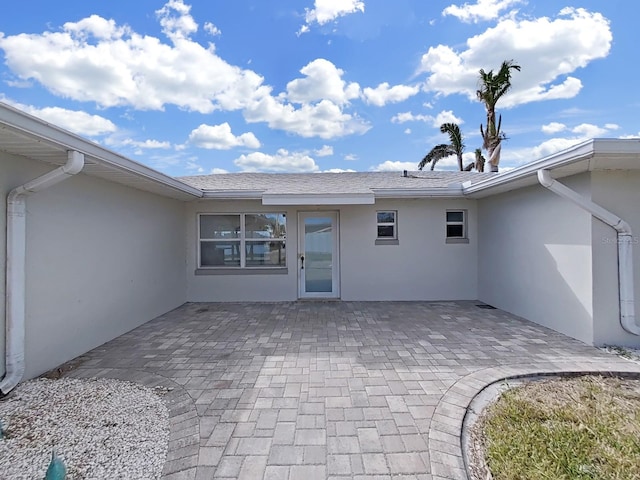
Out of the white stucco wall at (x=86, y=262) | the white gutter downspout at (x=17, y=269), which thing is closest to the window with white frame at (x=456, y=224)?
the white stucco wall at (x=86, y=262)

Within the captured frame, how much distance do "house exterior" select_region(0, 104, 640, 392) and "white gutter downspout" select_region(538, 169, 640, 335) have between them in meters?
0.03

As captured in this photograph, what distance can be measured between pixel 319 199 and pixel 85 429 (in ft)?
19.9

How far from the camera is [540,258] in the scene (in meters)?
6.48

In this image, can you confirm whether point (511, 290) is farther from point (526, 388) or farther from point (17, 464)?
point (17, 464)

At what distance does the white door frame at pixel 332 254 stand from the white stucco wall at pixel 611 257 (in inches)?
225

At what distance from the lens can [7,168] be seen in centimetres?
389

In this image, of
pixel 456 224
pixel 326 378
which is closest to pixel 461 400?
pixel 326 378

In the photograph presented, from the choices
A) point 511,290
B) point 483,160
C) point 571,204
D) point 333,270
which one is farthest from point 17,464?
point 483,160

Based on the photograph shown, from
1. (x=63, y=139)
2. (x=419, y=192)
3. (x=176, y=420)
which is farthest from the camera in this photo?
(x=419, y=192)

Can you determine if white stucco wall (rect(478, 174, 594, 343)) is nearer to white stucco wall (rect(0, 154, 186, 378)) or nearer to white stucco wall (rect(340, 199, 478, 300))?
white stucco wall (rect(340, 199, 478, 300))

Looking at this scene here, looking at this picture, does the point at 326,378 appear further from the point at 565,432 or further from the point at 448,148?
the point at 448,148

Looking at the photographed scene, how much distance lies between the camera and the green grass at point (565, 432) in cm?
242

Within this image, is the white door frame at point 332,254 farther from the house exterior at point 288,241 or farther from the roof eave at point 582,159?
the roof eave at point 582,159

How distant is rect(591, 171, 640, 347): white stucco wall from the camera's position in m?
5.16
